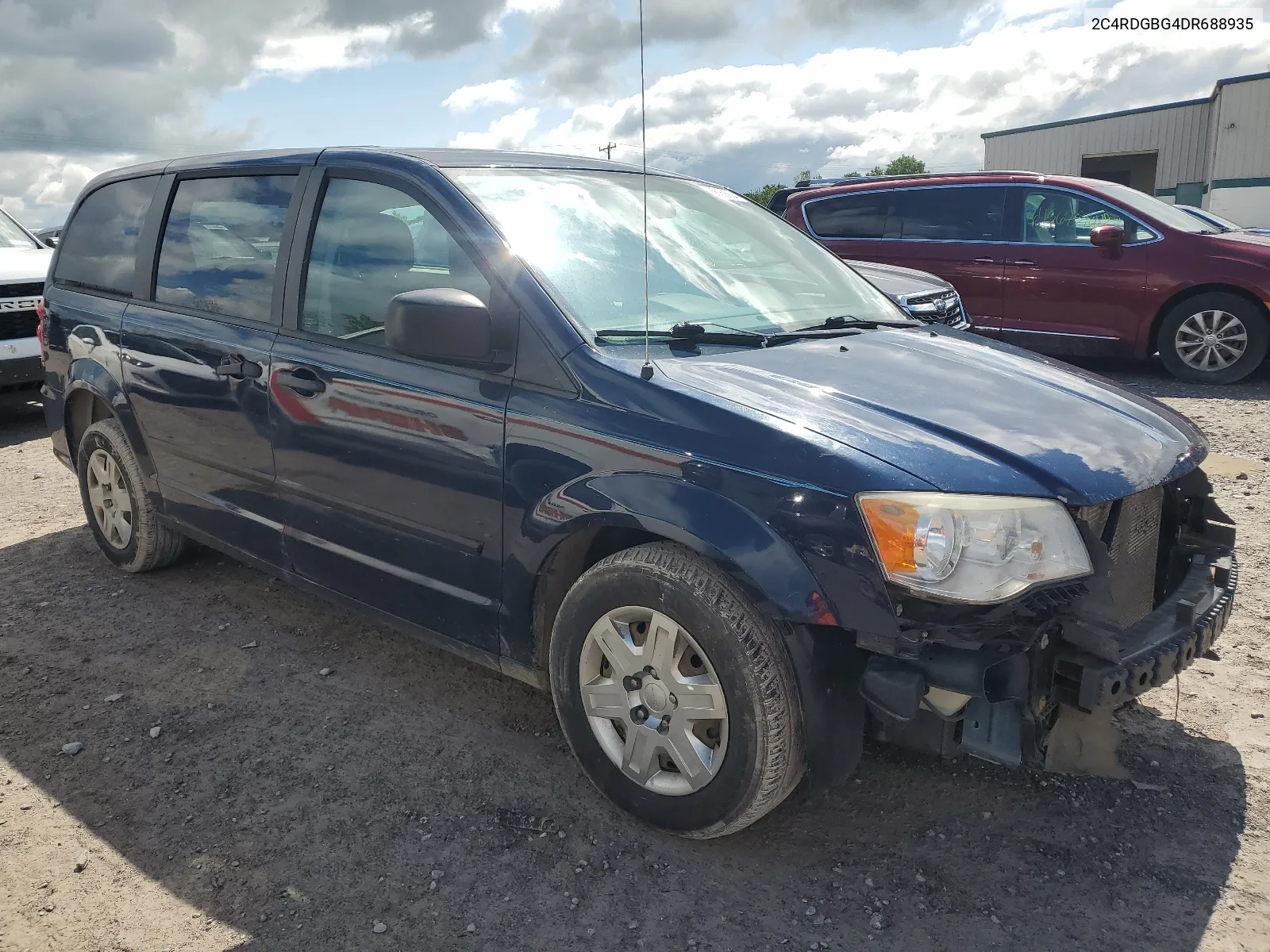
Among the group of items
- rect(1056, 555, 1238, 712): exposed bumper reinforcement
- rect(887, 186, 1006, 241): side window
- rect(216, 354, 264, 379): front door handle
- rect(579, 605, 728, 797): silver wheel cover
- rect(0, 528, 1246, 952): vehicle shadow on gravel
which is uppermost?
rect(887, 186, 1006, 241): side window

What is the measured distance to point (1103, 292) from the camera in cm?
852

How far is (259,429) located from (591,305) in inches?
55.5

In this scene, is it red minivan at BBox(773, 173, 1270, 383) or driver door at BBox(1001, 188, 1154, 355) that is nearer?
red minivan at BBox(773, 173, 1270, 383)

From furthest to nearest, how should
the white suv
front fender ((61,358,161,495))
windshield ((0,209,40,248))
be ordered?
1. windshield ((0,209,40,248))
2. the white suv
3. front fender ((61,358,161,495))

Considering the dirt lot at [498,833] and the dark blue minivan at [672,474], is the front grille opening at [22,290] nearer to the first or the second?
the dark blue minivan at [672,474]

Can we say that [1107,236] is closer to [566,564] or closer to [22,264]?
[566,564]

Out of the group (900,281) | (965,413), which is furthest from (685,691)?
(900,281)

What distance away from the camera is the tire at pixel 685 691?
2355mm

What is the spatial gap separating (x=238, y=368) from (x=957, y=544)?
8.44ft

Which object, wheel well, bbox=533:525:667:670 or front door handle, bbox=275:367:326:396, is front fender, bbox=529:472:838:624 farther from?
front door handle, bbox=275:367:326:396

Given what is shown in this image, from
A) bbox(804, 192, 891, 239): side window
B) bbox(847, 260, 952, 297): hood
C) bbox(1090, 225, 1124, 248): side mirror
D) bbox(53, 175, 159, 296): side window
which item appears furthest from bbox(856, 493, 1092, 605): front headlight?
bbox(804, 192, 891, 239): side window

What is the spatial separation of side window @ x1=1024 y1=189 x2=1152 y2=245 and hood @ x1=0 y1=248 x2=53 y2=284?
8.02m

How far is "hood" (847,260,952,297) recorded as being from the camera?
23.1 ft

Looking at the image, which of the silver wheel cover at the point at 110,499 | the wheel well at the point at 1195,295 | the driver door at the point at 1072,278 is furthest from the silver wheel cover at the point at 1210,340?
the silver wheel cover at the point at 110,499
